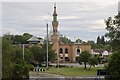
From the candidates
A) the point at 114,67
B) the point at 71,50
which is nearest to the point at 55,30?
the point at 71,50

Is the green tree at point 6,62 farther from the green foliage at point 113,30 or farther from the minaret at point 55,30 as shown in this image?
the minaret at point 55,30

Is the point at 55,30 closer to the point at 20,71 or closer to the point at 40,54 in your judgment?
the point at 40,54

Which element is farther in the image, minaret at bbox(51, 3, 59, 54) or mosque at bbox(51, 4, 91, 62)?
mosque at bbox(51, 4, 91, 62)

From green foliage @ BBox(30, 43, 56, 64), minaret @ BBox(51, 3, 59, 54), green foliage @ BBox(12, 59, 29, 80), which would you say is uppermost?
minaret @ BBox(51, 3, 59, 54)

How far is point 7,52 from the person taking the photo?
23.7 meters

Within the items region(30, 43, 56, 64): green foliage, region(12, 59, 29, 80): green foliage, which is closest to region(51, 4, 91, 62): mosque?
region(30, 43, 56, 64): green foliage

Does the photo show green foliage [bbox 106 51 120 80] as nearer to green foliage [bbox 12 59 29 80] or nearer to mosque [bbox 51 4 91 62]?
green foliage [bbox 12 59 29 80]

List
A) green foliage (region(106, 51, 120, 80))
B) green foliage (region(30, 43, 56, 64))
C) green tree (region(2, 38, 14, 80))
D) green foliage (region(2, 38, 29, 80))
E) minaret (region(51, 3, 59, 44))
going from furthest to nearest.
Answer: minaret (region(51, 3, 59, 44)), green foliage (region(30, 43, 56, 64)), green foliage (region(106, 51, 120, 80)), green foliage (region(2, 38, 29, 80)), green tree (region(2, 38, 14, 80))

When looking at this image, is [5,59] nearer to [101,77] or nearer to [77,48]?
[101,77]

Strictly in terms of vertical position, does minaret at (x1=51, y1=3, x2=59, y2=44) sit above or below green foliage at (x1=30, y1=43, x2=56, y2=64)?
above

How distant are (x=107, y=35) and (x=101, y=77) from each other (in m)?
9.43

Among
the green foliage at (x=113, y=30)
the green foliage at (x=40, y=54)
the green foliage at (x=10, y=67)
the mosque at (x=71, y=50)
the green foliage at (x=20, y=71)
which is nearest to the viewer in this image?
the green foliage at (x=10, y=67)

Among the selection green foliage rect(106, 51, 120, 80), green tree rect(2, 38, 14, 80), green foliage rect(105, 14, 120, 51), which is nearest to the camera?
green tree rect(2, 38, 14, 80)

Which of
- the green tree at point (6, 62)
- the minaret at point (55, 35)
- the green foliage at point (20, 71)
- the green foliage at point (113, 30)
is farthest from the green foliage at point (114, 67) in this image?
the minaret at point (55, 35)
